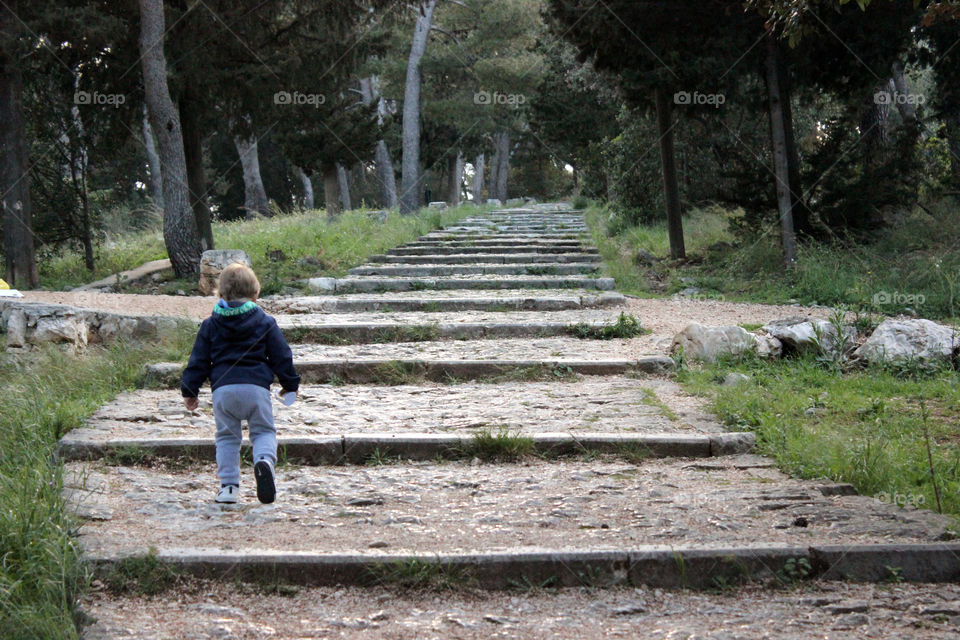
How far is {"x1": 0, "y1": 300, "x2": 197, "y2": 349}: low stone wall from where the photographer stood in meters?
→ 6.98

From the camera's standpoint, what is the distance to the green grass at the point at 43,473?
115 inches

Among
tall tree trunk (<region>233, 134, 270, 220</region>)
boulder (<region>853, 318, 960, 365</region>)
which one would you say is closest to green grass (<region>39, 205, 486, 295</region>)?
boulder (<region>853, 318, 960, 365</region>)

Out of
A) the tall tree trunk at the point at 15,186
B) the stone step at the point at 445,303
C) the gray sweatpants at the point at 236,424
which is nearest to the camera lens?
the gray sweatpants at the point at 236,424

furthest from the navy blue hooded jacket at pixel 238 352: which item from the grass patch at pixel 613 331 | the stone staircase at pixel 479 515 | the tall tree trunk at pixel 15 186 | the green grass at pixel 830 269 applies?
the tall tree trunk at pixel 15 186

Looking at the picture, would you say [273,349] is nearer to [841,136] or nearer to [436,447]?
[436,447]

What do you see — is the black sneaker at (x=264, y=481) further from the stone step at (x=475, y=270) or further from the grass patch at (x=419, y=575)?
the stone step at (x=475, y=270)

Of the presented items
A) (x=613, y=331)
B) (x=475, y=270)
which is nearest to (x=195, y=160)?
(x=475, y=270)

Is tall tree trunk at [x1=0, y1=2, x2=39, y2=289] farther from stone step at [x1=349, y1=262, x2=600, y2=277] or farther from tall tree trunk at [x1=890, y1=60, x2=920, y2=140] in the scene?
tall tree trunk at [x1=890, y1=60, x2=920, y2=140]

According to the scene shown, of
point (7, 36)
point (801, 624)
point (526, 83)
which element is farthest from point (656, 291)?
point (526, 83)

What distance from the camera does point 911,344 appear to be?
6.52m

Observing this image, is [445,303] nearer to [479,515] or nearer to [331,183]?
[479,515]

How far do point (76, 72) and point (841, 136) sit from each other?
11.0 metres

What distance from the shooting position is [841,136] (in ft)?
37.4

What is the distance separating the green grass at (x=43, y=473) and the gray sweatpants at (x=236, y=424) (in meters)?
0.73
